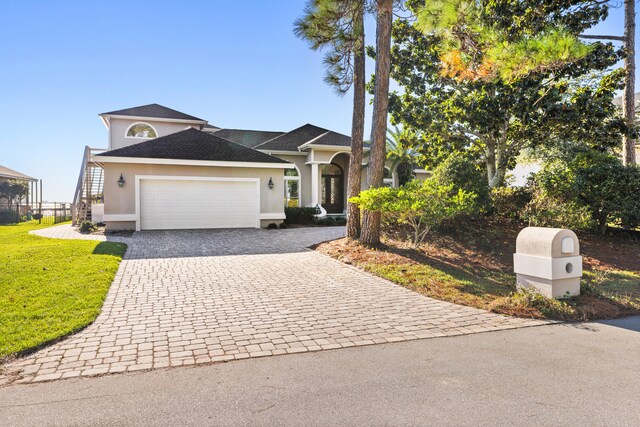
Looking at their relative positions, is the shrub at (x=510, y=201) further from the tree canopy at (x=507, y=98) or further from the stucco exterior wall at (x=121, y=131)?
the stucco exterior wall at (x=121, y=131)

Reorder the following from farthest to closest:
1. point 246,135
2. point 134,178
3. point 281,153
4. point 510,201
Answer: point 246,135, point 281,153, point 134,178, point 510,201

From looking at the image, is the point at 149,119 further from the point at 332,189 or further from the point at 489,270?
the point at 489,270

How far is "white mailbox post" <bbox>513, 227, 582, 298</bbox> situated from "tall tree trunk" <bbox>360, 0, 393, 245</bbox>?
4.33m

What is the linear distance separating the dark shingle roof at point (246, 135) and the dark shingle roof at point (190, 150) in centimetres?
640

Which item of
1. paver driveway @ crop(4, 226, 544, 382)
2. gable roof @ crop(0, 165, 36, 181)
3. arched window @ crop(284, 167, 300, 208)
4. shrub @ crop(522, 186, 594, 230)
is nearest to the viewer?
paver driveway @ crop(4, 226, 544, 382)

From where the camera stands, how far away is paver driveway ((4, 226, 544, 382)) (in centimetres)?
381

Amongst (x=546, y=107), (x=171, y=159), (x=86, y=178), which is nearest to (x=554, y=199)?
(x=546, y=107)

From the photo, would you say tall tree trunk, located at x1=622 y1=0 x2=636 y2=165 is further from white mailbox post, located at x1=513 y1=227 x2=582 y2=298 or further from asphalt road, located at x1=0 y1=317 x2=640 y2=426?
asphalt road, located at x1=0 y1=317 x2=640 y2=426

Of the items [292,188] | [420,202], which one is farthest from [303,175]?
[420,202]

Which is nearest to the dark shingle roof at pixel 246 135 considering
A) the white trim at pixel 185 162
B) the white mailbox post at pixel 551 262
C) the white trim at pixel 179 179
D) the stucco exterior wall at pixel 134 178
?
the white trim at pixel 185 162

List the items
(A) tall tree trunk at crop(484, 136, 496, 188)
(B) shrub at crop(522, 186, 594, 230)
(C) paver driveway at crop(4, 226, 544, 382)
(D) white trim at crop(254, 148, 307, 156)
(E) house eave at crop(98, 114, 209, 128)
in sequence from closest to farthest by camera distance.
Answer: (C) paver driveway at crop(4, 226, 544, 382) < (B) shrub at crop(522, 186, 594, 230) < (A) tall tree trunk at crop(484, 136, 496, 188) < (D) white trim at crop(254, 148, 307, 156) < (E) house eave at crop(98, 114, 209, 128)

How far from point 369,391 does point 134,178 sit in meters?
13.9

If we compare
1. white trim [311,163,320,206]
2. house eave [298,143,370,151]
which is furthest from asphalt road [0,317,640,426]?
house eave [298,143,370,151]

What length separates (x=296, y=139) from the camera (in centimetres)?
2186
